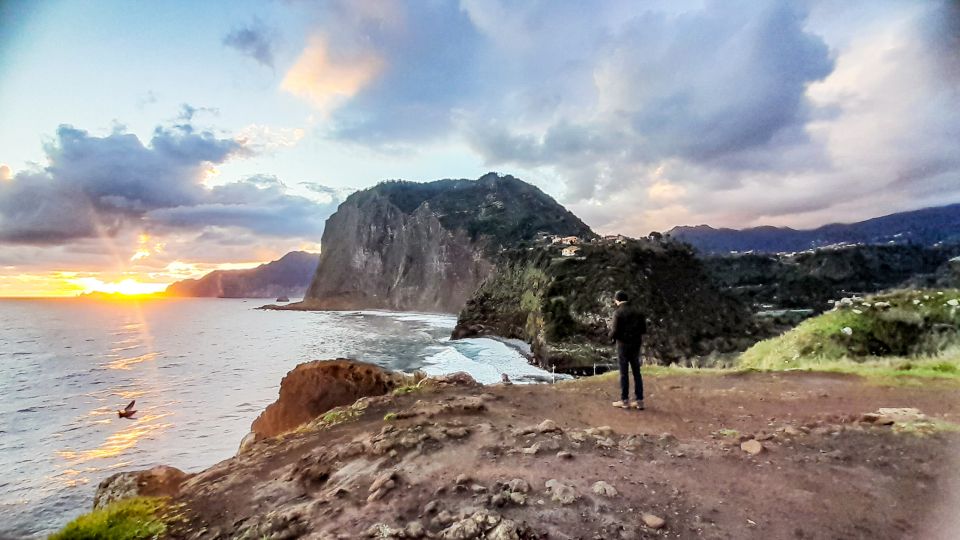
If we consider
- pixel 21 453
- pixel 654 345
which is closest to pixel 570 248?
pixel 654 345

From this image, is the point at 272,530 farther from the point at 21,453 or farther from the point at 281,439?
the point at 21,453

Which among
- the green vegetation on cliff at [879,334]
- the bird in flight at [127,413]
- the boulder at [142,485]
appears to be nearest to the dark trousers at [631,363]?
the green vegetation on cliff at [879,334]

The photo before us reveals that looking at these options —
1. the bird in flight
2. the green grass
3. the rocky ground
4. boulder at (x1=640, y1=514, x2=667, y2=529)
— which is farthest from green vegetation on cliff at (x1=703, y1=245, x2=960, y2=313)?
the green grass

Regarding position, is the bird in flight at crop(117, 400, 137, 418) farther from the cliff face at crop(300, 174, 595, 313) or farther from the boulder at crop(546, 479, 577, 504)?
the cliff face at crop(300, 174, 595, 313)

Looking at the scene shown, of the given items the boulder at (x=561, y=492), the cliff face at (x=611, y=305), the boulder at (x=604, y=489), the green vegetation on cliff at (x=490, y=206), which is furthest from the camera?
the green vegetation on cliff at (x=490, y=206)

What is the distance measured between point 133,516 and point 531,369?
20.3 m

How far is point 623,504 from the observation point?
4035mm

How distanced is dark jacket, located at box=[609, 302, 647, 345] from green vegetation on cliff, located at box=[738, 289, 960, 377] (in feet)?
20.5

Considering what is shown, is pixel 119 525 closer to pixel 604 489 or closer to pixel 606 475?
pixel 604 489

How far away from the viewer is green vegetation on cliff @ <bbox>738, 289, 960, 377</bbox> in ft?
40.2

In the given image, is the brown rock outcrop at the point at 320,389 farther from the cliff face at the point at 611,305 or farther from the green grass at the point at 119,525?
the cliff face at the point at 611,305

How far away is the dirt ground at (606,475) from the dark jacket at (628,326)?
1.31 m

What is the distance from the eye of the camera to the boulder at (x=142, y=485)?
19.7 feet

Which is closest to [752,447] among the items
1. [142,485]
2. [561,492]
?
[561,492]
